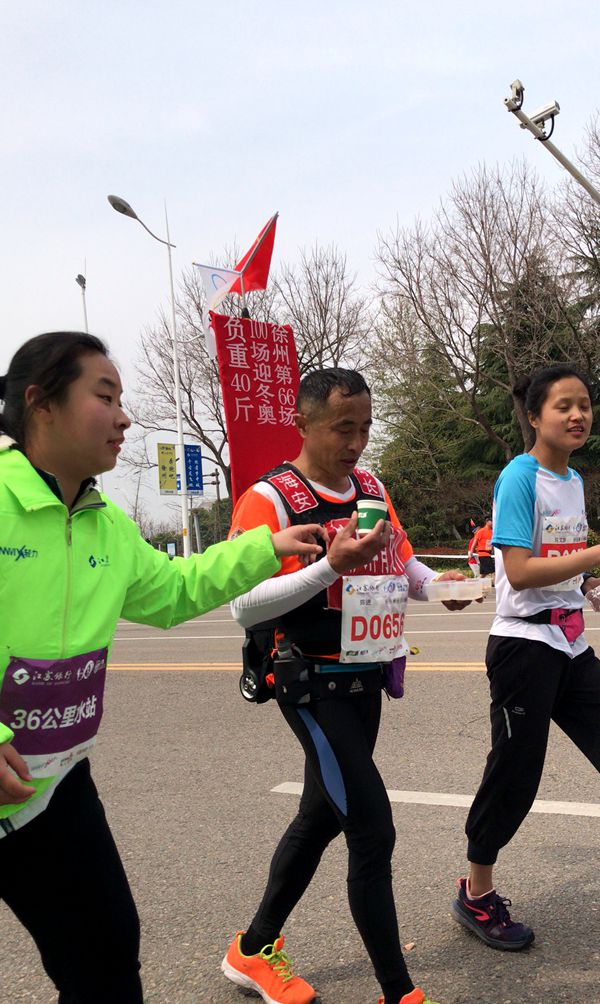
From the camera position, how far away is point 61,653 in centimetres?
184

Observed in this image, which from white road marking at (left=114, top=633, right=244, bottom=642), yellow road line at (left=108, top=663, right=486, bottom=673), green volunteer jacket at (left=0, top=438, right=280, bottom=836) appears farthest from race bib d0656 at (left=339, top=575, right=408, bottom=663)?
white road marking at (left=114, top=633, right=244, bottom=642)

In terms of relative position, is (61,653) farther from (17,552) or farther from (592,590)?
(592,590)

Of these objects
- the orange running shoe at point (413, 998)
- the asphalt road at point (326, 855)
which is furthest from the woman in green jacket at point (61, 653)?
the asphalt road at point (326, 855)

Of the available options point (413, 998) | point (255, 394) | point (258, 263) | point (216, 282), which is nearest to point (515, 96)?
point (258, 263)

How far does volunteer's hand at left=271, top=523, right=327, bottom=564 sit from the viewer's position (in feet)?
7.64

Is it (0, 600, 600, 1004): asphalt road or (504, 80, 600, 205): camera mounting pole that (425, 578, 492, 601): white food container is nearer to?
(0, 600, 600, 1004): asphalt road

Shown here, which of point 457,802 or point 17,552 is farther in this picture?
point 457,802

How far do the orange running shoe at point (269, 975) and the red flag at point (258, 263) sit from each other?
8.73m

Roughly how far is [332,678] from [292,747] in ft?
11.7

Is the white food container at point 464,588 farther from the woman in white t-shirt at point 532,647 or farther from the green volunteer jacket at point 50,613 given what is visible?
the green volunteer jacket at point 50,613

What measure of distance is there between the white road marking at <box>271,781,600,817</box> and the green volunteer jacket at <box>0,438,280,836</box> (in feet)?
10.1

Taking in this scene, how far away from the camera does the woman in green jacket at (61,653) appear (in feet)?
5.90

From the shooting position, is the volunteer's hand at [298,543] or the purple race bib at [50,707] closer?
the purple race bib at [50,707]

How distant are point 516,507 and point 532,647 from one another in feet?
1.60
